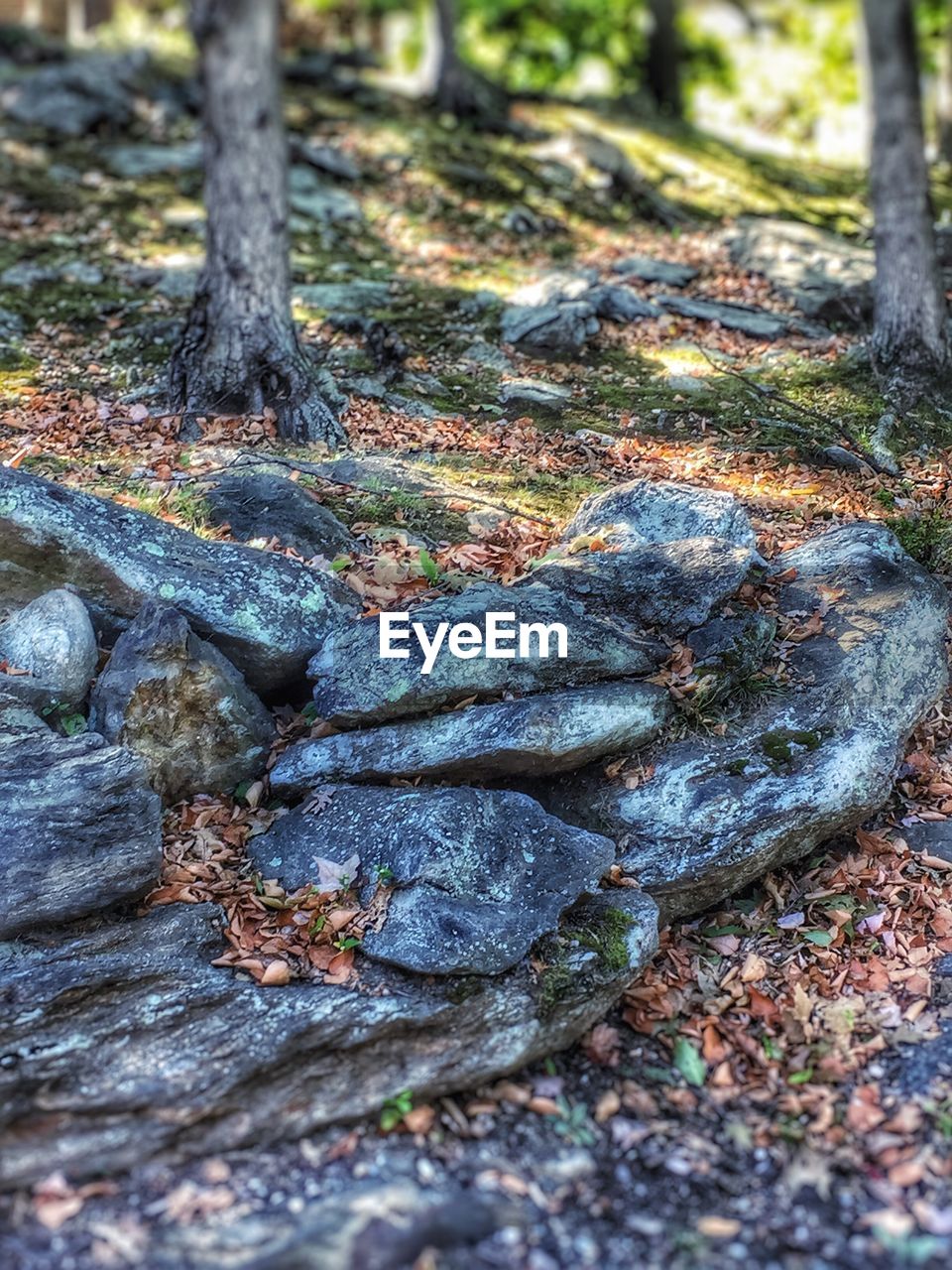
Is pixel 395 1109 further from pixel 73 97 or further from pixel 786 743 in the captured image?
pixel 73 97

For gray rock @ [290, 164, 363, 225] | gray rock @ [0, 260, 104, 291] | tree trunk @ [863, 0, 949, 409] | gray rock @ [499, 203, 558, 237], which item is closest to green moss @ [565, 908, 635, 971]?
tree trunk @ [863, 0, 949, 409]

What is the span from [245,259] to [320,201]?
20.0 feet

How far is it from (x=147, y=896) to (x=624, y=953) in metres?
2.55

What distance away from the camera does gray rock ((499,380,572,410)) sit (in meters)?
9.22

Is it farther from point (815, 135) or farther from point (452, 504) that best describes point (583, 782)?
point (815, 135)

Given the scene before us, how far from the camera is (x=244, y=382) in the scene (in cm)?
868

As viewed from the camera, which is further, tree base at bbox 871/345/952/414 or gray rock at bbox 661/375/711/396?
gray rock at bbox 661/375/711/396

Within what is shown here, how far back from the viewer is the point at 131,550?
6441 mm

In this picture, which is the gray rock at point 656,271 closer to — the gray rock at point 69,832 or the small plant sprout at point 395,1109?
the gray rock at point 69,832

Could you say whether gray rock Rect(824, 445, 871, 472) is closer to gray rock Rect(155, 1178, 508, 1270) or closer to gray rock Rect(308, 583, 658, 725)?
gray rock Rect(308, 583, 658, 725)

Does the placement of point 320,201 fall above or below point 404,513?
above

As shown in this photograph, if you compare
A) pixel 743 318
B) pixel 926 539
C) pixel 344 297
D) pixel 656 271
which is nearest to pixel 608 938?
pixel 926 539

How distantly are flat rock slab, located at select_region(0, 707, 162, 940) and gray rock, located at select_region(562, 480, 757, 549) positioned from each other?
3.43 meters

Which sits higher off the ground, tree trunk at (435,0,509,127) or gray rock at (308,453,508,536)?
tree trunk at (435,0,509,127)
